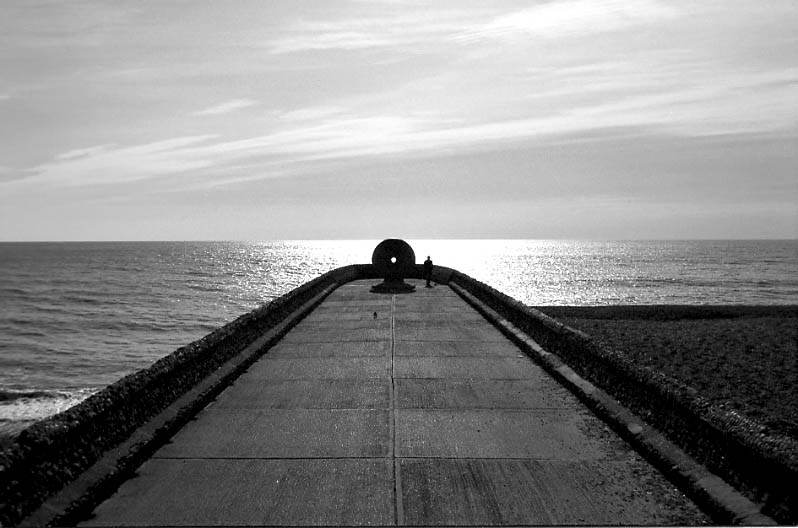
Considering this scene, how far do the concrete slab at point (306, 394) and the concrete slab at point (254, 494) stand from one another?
256cm

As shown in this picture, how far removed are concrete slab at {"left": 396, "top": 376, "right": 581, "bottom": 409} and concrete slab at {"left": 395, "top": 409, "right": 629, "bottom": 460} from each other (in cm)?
34

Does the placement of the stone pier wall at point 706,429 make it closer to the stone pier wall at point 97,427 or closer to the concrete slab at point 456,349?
the concrete slab at point 456,349

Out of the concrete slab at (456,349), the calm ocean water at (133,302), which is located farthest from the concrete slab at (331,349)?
the calm ocean water at (133,302)

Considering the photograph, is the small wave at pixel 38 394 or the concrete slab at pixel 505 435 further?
the small wave at pixel 38 394

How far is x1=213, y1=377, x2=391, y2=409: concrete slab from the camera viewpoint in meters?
10.7

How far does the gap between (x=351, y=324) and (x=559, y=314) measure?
55.0ft

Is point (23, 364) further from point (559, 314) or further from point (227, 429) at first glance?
point (227, 429)

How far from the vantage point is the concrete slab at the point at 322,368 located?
1279 cm

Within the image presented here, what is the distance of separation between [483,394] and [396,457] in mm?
3498

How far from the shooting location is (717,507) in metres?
6.48

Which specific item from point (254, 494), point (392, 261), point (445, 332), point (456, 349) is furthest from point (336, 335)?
point (392, 261)

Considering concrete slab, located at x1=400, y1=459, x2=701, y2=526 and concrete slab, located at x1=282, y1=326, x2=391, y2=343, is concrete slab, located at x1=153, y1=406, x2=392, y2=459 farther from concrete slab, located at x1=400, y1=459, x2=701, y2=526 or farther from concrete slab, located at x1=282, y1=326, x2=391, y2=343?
concrete slab, located at x1=282, y1=326, x2=391, y2=343

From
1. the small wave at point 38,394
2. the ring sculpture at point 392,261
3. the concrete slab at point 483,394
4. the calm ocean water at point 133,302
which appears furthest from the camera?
the calm ocean water at point 133,302

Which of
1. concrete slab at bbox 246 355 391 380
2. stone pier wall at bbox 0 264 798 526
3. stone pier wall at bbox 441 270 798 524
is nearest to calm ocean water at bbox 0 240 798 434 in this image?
concrete slab at bbox 246 355 391 380
